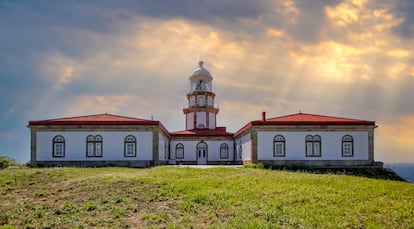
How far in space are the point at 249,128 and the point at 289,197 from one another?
54.0 feet

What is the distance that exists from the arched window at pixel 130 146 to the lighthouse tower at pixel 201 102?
478 inches

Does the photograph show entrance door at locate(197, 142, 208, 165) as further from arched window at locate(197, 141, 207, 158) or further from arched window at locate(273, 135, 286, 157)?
arched window at locate(273, 135, 286, 157)

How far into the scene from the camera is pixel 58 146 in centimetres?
2667

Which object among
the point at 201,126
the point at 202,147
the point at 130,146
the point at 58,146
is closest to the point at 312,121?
the point at 202,147

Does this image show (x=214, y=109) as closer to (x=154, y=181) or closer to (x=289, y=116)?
(x=289, y=116)

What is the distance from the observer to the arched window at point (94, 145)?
87.7ft

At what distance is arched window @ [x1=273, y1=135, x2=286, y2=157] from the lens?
26.8m

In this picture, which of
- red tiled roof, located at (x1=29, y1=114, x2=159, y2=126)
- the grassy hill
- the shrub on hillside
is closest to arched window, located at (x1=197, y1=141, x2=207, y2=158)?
red tiled roof, located at (x1=29, y1=114, x2=159, y2=126)

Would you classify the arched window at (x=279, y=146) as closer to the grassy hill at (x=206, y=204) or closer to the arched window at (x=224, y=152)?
the arched window at (x=224, y=152)

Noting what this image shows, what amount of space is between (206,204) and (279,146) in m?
16.9

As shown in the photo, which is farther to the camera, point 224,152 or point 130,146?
point 224,152

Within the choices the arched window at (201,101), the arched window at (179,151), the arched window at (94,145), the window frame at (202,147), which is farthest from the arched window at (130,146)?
the arched window at (201,101)

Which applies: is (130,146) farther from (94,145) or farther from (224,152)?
(224,152)

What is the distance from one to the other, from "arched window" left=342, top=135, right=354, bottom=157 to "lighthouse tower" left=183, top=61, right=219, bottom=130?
1459 cm
